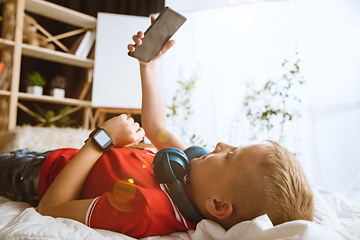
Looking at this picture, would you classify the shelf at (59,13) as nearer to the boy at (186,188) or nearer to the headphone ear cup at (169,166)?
the boy at (186,188)

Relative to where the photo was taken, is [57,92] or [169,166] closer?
[169,166]

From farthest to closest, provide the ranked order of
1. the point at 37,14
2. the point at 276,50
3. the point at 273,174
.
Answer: the point at 37,14, the point at 276,50, the point at 273,174

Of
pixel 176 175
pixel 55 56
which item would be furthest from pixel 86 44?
pixel 176 175

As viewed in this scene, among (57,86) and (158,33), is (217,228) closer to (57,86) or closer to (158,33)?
(158,33)

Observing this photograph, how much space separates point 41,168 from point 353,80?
8.26ft

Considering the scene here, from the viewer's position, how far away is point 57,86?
107 inches

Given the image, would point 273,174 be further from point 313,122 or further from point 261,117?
point 313,122

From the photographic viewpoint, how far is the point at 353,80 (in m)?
2.30

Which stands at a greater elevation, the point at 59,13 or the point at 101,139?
the point at 59,13

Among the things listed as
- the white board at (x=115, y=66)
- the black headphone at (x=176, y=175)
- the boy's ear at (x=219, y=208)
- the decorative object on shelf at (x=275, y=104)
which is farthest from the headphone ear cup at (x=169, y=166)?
the white board at (x=115, y=66)

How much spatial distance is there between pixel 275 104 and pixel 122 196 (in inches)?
87.4

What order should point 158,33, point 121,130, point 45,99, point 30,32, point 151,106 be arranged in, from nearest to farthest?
1. point 121,130
2. point 158,33
3. point 151,106
4. point 30,32
5. point 45,99

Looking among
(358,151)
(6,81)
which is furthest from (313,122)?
(6,81)

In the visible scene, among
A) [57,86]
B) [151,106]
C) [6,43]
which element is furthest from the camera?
[57,86]
